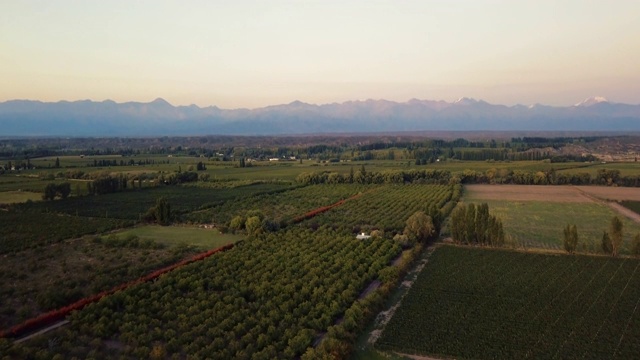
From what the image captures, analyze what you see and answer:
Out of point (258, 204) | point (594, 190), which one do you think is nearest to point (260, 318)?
point (258, 204)

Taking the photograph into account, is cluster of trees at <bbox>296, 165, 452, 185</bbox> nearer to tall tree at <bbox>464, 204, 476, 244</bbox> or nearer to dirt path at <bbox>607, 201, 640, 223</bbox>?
dirt path at <bbox>607, 201, 640, 223</bbox>

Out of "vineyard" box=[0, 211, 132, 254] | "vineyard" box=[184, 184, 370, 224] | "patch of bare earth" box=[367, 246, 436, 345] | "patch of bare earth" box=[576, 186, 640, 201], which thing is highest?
"vineyard" box=[0, 211, 132, 254]

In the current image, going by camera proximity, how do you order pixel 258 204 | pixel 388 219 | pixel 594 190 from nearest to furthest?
pixel 388 219 < pixel 258 204 < pixel 594 190

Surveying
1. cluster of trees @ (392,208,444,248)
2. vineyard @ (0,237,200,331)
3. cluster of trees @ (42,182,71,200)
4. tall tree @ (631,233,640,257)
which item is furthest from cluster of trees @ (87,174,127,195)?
tall tree @ (631,233,640,257)

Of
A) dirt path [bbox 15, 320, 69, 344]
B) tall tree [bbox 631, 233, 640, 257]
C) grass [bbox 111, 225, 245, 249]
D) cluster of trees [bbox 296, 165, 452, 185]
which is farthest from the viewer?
cluster of trees [bbox 296, 165, 452, 185]

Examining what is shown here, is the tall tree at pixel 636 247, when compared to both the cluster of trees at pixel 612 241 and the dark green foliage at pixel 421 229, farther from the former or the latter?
the dark green foliage at pixel 421 229

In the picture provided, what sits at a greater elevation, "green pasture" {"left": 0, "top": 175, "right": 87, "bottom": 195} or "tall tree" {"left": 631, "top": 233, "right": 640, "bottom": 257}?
"green pasture" {"left": 0, "top": 175, "right": 87, "bottom": 195}

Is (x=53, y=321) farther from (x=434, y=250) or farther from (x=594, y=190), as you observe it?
(x=594, y=190)
